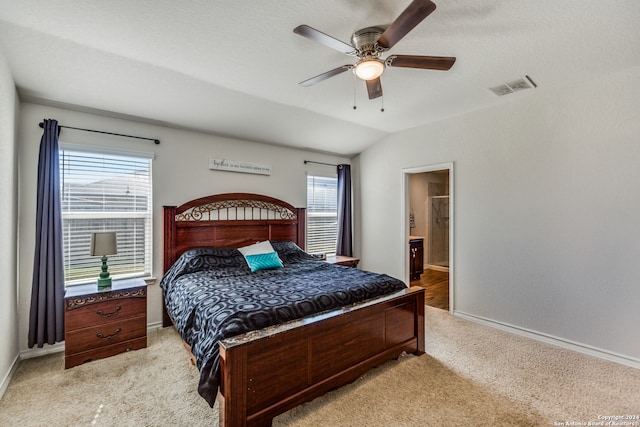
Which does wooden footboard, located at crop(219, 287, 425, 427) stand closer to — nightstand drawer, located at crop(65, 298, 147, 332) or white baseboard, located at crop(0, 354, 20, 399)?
nightstand drawer, located at crop(65, 298, 147, 332)

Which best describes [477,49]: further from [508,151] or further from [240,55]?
[240,55]

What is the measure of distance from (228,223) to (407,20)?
10.2ft

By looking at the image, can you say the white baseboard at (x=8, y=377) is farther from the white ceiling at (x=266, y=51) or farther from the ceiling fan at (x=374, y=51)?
the ceiling fan at (x=374, y=51)

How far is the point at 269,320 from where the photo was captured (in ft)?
6.58

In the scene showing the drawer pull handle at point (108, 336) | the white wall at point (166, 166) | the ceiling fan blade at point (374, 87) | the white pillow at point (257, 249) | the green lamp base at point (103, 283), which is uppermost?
the ceiling fan blade at point (374, 87)

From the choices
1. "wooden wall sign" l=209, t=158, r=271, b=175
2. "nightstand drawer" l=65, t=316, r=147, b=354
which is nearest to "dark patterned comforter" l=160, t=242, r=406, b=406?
"nightstand drawer" l=65, t=316, r=147, b=354

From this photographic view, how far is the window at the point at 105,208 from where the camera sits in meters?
3.06

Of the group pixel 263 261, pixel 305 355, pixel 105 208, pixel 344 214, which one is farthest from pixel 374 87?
pixel 105 208

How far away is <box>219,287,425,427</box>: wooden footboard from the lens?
1.74 m

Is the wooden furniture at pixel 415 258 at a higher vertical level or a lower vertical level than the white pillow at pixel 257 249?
lower

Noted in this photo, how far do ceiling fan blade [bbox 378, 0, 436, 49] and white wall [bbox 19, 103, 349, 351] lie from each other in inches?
110

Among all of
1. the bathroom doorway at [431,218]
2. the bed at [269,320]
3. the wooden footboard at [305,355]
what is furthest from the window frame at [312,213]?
the wooden footboard at [305,355]

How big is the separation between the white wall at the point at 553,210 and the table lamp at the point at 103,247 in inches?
157

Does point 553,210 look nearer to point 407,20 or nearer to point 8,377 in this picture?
point 407,20
